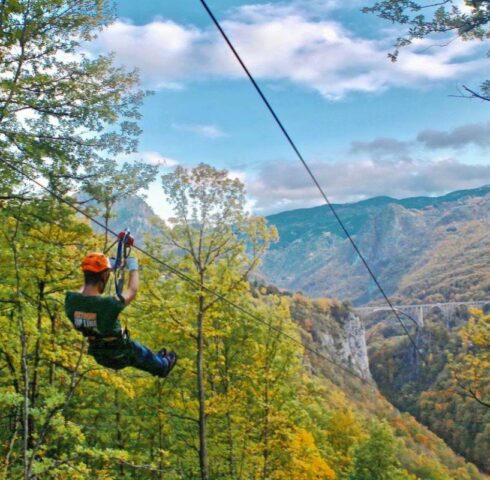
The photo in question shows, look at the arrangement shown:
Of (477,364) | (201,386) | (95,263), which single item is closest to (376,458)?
(477,364)

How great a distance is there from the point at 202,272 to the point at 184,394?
12.9 feet

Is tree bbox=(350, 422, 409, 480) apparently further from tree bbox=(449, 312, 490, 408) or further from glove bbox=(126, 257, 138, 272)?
glove bbox=(126, 257, 138, 272)

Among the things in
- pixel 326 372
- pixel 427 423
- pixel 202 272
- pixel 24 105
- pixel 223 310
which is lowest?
pixel 427 423

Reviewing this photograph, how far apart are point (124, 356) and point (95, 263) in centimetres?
130

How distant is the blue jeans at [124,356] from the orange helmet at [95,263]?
0.92 metres

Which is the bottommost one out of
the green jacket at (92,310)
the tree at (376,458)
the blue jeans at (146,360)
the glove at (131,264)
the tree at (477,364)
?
the tree at (376,458)

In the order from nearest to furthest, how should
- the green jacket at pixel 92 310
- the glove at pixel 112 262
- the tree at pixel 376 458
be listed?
the green jacket at pixel 92 310
the glove at pixel 112 262
the tree at pixel 376 458

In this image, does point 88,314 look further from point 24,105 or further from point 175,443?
point 175,443

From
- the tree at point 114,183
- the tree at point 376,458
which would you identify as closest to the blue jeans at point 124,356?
the tree at point 114,183

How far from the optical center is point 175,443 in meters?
14.8

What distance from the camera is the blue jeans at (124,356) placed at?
17.4ft

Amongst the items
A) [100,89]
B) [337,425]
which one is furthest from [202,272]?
[337,425]

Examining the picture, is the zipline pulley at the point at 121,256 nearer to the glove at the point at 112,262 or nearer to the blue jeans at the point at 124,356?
the glove at the point at 112,262

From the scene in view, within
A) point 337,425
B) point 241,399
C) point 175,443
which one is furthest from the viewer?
point 337,425
